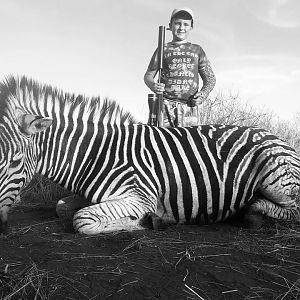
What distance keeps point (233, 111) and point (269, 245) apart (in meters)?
5.91

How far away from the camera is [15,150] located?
9.87 ft

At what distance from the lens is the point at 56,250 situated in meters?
2.43

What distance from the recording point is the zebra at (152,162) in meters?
3.22

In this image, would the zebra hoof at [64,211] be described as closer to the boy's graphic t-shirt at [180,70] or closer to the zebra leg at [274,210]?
the zebra leg at [274,210]

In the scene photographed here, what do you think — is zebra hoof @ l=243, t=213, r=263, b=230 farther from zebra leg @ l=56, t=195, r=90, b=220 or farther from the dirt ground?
zebra leg @ l=56, t=195, r=90, b=220

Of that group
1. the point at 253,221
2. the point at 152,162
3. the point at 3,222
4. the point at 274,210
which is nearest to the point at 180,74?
the point at 152,162

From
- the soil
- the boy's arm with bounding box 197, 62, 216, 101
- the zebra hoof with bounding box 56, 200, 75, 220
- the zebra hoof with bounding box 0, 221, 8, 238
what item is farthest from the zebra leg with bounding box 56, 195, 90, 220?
the boy's arm with bounding box 197, 62, 216, 101

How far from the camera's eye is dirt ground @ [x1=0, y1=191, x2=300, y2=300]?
72.9 inches

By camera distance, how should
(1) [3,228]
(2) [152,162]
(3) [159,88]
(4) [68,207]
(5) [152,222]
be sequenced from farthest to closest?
(3) [159,88] → (4) [68,207] → (2) [152,162] → (5) [152,222] → (1) [3,228]

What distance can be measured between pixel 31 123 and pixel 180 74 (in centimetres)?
251

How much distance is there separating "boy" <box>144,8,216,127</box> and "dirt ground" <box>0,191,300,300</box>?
2.32 metres

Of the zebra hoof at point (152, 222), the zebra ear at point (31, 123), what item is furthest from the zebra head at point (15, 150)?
the zebra hoof at point (152, 222)

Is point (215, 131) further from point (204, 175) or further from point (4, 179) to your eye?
point (4, 179)

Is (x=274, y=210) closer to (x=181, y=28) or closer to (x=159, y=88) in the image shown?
(x=159, y=88)
